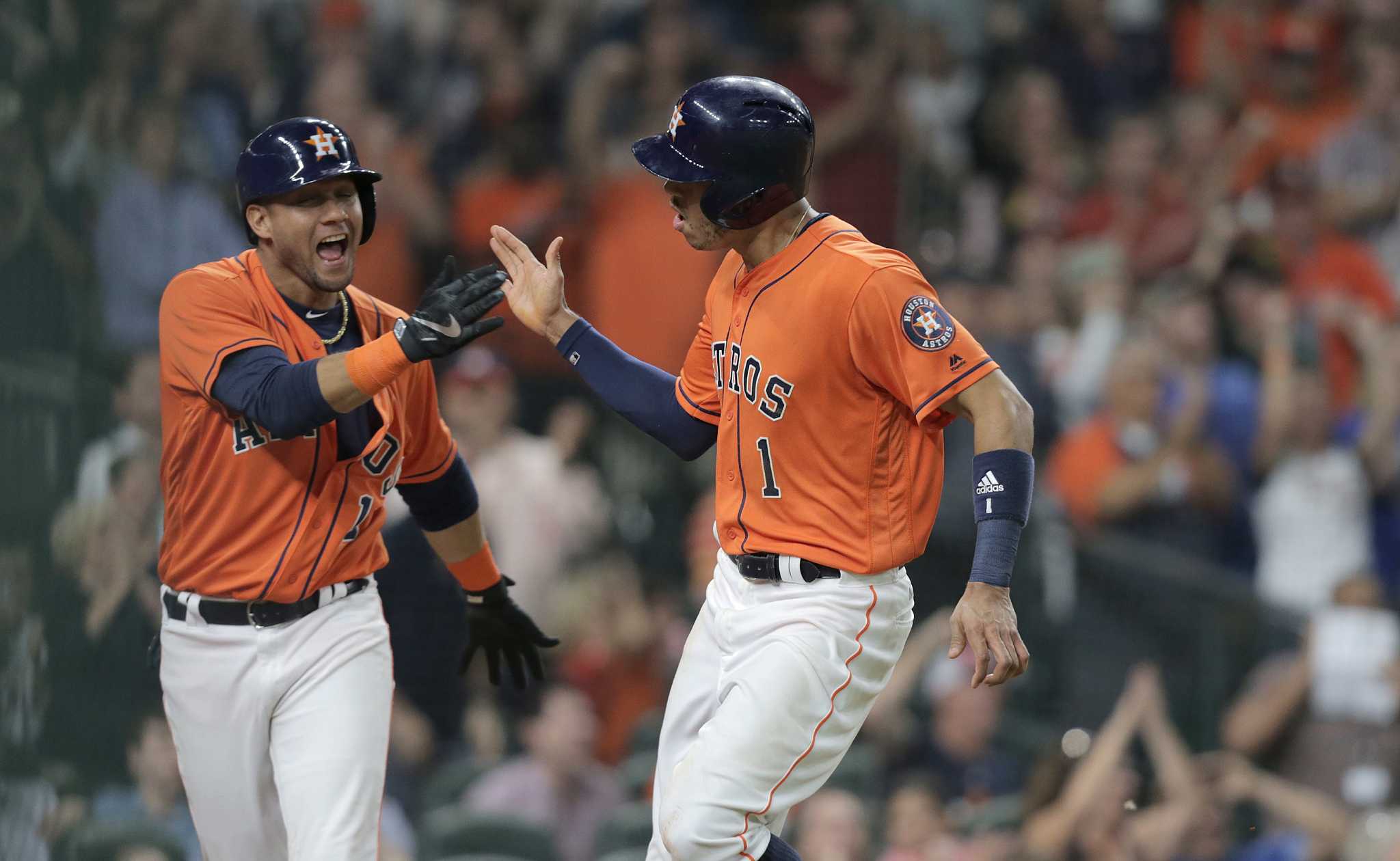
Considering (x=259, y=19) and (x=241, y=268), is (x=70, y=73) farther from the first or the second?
(x=259, y=19)

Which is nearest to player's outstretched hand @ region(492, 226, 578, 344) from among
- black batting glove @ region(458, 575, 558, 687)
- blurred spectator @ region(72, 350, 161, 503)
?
black batting glove @ region(458, 575, 558, 687)

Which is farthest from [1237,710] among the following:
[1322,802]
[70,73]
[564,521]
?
[70,73]

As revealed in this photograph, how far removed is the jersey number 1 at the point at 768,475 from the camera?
3.51 metres

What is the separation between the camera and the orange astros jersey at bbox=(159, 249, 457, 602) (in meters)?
3.58

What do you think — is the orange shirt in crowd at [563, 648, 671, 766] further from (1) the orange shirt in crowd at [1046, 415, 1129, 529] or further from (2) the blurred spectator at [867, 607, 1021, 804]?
(1) the orange shirt in crowd at [1046, 415, 1129, 529]

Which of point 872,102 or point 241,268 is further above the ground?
point 872,102

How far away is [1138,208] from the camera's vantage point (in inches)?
325

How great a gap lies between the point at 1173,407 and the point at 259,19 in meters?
4.47

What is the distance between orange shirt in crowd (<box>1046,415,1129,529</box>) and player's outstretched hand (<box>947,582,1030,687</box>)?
11.8 ft

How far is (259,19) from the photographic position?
25.8ft

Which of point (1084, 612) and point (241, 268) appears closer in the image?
point (241, 268)

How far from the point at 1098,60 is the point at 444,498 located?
618 cm

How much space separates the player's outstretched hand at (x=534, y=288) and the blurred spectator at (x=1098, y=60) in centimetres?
575

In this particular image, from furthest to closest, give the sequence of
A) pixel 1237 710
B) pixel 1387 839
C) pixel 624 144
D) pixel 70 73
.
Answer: pixel 624 144 < pixel 1237 710 < pixel 1387 839 < pixel 70 73
